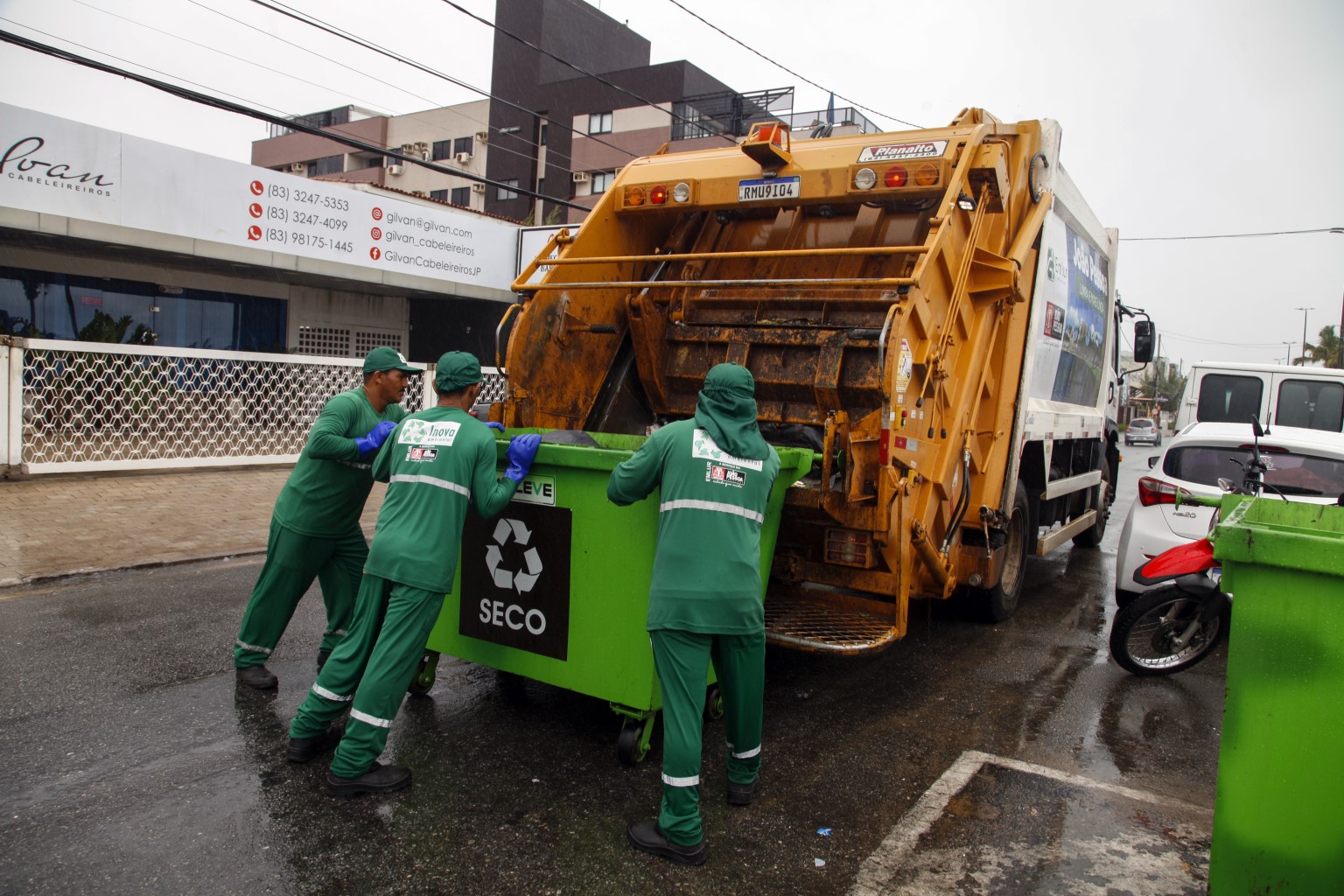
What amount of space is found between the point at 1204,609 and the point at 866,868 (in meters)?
2.96

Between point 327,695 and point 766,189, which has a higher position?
point 766,189

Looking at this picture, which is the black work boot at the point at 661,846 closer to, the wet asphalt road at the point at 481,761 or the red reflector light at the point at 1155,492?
the wet asphalt road at the point at 481,761

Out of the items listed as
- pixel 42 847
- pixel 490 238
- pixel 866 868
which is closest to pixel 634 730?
pixel 866 868

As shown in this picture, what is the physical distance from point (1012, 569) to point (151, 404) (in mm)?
8712

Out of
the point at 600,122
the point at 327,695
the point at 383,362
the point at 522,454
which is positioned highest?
the point at 600,122

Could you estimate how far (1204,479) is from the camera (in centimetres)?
606

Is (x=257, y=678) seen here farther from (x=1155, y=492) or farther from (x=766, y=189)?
(x=1155, y=492)

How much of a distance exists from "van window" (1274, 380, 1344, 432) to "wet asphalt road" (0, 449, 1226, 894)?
356 inches

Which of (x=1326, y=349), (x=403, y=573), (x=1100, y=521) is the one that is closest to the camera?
(x=403, y=573)

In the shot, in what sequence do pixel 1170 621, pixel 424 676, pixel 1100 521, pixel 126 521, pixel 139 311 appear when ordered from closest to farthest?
pixel 424 676 → pixel 1170 621 → pixel 126 521 → pixel 1100 521 → pixel 139 311

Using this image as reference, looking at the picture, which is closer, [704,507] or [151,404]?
[704,507]

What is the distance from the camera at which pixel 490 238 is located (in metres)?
16.2

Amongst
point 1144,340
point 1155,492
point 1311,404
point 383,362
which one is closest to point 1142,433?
point 1311,404

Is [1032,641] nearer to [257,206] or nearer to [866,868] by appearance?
[866,868]
